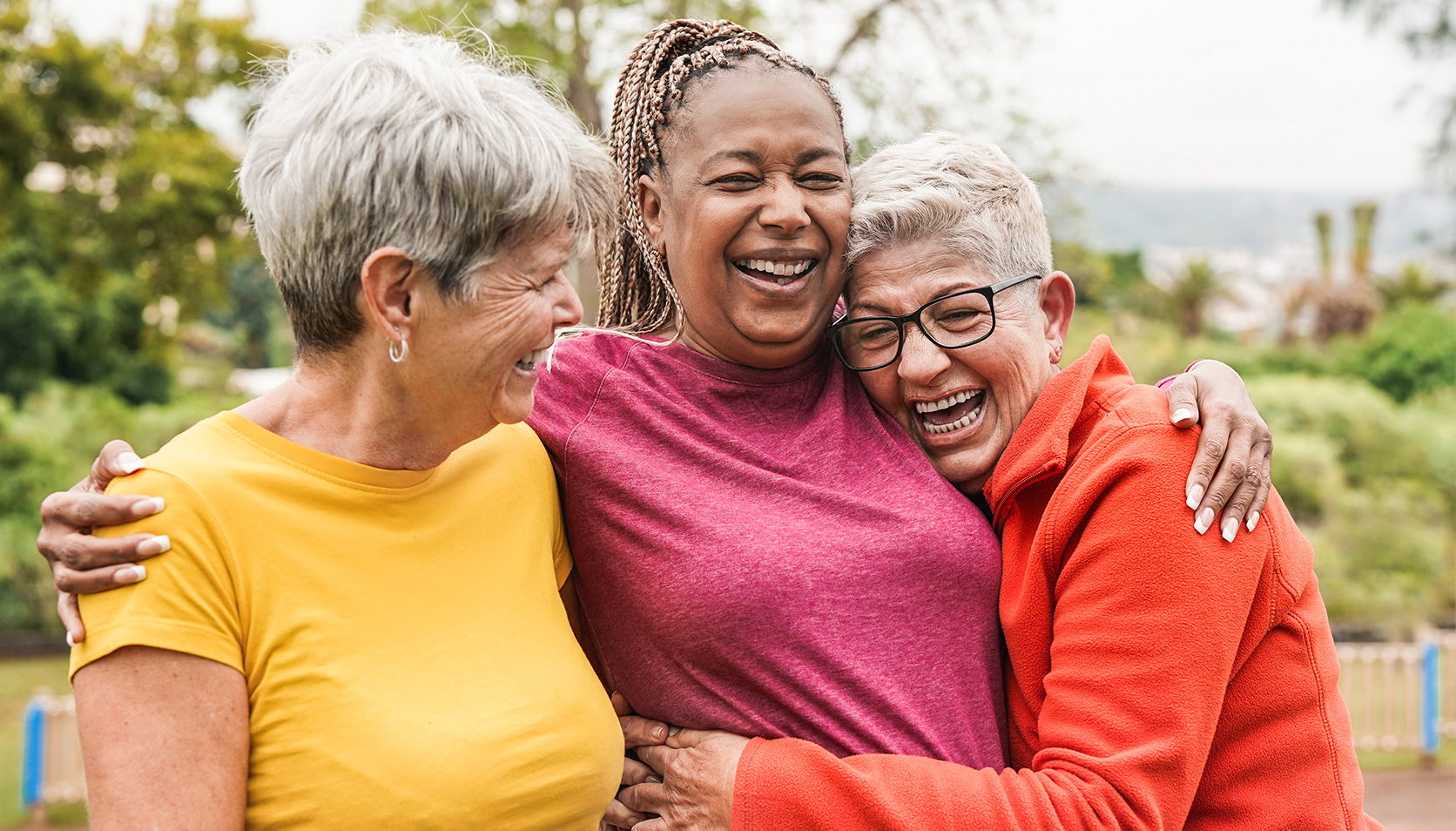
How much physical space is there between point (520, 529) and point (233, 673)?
574mm

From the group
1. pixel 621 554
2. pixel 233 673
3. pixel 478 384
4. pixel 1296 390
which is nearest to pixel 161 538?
pixel 233 673

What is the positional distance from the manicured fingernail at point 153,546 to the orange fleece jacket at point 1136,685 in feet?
3.33

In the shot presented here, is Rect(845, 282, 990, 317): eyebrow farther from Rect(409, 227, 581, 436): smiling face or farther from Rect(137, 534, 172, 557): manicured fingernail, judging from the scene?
Rect(137, 534, 172, 557): manicured fingernail

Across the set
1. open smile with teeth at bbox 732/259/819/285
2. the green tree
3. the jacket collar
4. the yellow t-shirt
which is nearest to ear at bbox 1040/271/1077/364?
the jacket collar

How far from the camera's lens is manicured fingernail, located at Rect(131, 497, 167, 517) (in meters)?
1.54

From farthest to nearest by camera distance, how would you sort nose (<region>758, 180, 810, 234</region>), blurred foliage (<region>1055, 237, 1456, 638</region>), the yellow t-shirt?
blurred foliage (<region>1055, 237, 1456, 638</region>) < nose (<region>758, 180, 810, 234</region>) < the yellow t-shirt

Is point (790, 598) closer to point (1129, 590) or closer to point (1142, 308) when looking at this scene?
point (1129, 590)

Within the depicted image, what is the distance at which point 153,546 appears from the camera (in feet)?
4.98

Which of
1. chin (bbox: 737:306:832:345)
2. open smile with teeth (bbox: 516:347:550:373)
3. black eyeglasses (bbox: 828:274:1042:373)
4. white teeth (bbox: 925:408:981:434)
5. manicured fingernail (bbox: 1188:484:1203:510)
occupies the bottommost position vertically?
white teeth (bbox: 925:408:981:434)

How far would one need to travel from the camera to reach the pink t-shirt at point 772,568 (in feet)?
6.55

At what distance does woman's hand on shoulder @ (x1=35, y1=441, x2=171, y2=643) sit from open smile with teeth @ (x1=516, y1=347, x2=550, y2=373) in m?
0.59

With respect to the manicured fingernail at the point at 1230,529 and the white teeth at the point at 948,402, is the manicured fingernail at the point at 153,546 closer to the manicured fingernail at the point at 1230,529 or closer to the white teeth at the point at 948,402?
the white teeth at the point at 948,402

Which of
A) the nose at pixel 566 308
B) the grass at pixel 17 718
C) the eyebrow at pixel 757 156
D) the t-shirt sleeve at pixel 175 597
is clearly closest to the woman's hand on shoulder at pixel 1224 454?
the eyebrow at pixel 757 156

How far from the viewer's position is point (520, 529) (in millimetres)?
2012
